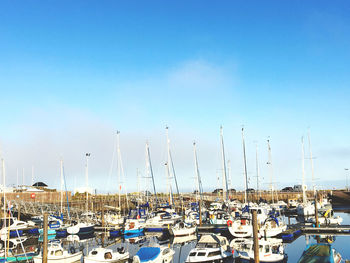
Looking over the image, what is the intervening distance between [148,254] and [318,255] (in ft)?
46.1

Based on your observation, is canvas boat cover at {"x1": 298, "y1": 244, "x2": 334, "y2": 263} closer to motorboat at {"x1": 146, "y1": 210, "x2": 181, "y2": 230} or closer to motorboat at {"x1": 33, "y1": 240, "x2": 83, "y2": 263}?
motorboat at {"x1": 33, "y1": 240, "x2": 83, "y2": 263}

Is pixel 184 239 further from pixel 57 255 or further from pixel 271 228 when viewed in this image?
pixel 57 255

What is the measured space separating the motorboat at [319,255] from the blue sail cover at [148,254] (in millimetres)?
11973

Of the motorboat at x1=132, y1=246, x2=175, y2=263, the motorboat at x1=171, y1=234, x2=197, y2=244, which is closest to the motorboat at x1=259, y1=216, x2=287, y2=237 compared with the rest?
the motorboat at x1=171, y1=234, x2=197, y2=244

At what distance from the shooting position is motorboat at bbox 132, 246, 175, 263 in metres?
28.7

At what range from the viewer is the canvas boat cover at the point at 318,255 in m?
26.3

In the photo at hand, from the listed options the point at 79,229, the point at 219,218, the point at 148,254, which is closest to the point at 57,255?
the point at 148,254

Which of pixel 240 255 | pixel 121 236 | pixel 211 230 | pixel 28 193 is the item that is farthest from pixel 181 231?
pixel 28 193

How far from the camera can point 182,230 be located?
1886 inches

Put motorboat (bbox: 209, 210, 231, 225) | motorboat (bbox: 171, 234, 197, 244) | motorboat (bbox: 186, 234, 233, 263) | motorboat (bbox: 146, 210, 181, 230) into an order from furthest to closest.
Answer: motorboat (bbox: 146, 210, 181, 230), motorboat (bbox: 209, 210, 231, 225), motorboat (bbox: 171, 234, 197, 244), motorboat (bbox: 186, 234, 233, 263)

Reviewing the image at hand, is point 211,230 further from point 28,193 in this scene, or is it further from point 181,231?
point 28,193

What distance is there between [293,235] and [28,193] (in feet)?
224

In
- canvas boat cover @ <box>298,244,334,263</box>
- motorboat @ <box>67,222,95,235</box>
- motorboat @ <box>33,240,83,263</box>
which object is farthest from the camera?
motorboat @ <box>67,222,95,235</box>

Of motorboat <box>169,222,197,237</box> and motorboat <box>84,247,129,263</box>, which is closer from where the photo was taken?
motorboat <box>84,247,129,263</box>
